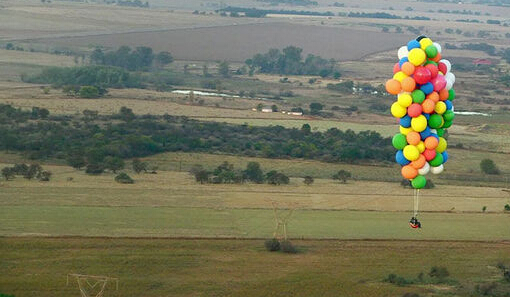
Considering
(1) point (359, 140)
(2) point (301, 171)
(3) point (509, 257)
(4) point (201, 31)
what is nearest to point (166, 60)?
(4) point (201, 31)

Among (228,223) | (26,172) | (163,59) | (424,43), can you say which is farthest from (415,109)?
(163,59)

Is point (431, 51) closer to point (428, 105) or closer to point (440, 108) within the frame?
point (428, 105)

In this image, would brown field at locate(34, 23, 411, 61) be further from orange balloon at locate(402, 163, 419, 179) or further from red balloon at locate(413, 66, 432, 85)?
red balloon at locate(413, 66, 432, 85)

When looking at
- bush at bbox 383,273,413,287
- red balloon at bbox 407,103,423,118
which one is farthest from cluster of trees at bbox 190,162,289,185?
red balloon at bbox 407,103,423,118

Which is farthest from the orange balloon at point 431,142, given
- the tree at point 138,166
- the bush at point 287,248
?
the tree at point 138,166

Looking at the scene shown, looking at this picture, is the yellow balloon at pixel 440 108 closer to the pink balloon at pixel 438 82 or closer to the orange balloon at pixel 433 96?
the orange balloon at pixel 433 96

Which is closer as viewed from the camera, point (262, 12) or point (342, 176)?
point (342, 176)
